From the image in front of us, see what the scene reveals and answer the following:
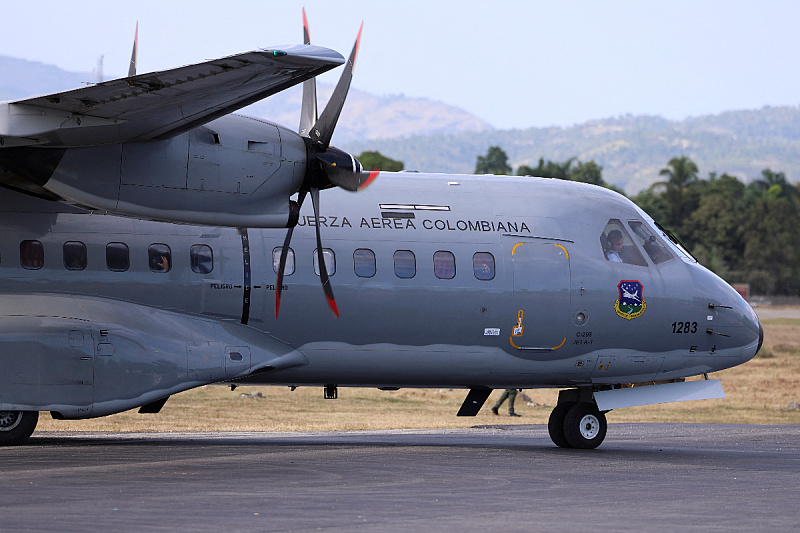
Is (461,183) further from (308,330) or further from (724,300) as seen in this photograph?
(724,300)

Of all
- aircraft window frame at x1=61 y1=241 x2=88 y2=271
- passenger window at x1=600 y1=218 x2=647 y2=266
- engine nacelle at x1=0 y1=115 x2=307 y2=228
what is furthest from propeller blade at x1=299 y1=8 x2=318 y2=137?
passenger window at x1=600 y1=218 x2=647 y2=266

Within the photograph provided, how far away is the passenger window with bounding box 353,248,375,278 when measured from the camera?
57.8ft

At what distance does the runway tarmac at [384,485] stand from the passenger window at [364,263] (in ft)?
9.79

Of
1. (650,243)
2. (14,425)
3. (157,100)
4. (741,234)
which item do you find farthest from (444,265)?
(741,234)

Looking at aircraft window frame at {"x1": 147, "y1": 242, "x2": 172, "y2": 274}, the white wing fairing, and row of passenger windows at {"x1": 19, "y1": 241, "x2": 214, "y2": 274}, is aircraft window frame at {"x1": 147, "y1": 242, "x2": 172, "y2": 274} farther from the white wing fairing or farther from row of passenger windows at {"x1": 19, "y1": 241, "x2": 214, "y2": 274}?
the white wing fairing

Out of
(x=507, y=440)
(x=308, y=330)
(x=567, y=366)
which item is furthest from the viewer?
(x=507, y=440)

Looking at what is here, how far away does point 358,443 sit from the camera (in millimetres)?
20125

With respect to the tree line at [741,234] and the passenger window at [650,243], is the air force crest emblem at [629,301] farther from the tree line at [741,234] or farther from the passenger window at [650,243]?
the tree line at [741,234]

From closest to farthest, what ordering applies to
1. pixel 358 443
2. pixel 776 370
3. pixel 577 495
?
pixel 577 495
pixel 358 443
pixel 776 370

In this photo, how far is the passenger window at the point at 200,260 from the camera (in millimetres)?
16828

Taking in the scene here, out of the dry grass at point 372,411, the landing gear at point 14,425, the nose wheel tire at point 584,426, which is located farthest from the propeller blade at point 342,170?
→ the dry grass at point 372,411

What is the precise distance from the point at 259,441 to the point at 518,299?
5.76m

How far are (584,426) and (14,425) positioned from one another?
32.2 ft

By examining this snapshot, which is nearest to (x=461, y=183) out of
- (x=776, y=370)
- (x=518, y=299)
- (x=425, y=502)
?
(x=518, y=299)
